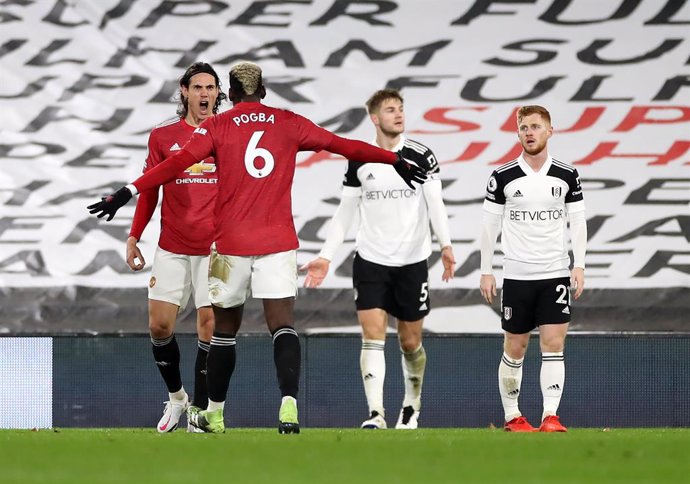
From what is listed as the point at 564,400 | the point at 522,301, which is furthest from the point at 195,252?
the point at 564,400

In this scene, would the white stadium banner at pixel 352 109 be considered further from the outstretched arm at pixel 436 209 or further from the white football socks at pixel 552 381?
the white football socks at pixel 552 381

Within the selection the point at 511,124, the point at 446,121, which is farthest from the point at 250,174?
the point at 511,124

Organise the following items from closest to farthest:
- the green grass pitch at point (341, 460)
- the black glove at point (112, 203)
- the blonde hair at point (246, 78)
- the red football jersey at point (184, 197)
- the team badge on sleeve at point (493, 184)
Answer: the green grass pitch at point (341, 460), the black glove at point (112, 203), the blonde hair at point (246, 78), the red football jersey at point (184, 197), the team badge on sleeve at point (493, 184)

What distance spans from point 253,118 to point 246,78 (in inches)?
8.2

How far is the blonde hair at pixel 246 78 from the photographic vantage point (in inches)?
260

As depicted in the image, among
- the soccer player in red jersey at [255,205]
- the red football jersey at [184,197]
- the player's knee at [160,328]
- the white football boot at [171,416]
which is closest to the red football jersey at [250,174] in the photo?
the soccer player in red jersey at [255,205]

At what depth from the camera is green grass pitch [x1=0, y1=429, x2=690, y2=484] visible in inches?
163

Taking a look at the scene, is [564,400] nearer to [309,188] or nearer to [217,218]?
[309,188]

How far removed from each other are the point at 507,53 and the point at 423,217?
315cm

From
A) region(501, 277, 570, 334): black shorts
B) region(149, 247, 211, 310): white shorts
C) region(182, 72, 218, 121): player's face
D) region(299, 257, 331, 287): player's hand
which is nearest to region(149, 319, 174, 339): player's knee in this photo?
region(149, 247, 211, 310): white shorts

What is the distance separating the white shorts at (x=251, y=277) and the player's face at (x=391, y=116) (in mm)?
1890

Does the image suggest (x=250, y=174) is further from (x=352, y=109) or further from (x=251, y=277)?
(x=352, y=109)

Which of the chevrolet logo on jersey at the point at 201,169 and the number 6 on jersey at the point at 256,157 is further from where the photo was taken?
the chevrolet logo on jersey at the point at 201,169

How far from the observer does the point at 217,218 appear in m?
6.55
